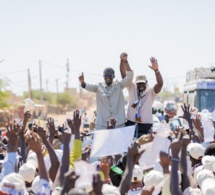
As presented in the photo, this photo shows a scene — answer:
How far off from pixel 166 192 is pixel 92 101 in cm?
11386

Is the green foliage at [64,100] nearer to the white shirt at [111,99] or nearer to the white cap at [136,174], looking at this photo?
the white shirt at [111,99]

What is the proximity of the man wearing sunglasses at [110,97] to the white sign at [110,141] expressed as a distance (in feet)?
8.03

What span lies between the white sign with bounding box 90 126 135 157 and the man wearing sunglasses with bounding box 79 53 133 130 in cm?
245

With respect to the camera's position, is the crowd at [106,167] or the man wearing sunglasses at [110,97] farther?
the man wearing sunglasses at [110,97]

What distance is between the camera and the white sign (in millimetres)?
4922

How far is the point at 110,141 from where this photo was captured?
5031 millimetres

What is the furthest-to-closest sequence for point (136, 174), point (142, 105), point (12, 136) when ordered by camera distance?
point (142, 105), point (12, 136), point (136, 174)

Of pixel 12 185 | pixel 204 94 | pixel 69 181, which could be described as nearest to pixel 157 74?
pixel 12 185

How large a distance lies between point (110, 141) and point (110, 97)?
2.74 m

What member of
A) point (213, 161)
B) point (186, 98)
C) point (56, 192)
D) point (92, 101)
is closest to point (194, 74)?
point (186, 98)

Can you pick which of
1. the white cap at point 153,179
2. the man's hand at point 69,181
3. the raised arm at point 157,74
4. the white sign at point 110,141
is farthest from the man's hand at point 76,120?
the raised arm at point 157,74

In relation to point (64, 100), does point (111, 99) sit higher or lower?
higher

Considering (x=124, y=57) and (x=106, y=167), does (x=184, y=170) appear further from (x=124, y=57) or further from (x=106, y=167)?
(x=124, y=57)

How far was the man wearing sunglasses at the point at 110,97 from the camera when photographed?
7695mm
